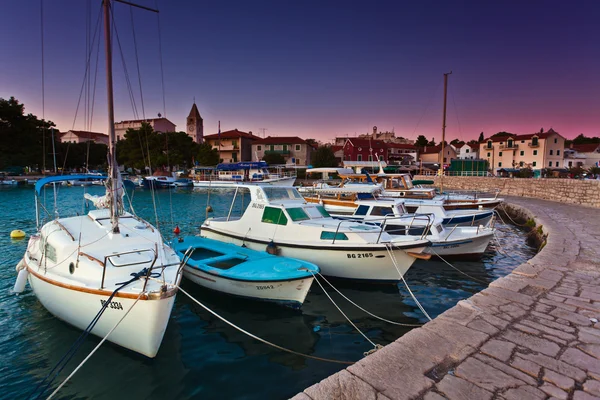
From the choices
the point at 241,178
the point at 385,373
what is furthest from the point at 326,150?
the point at 385,373

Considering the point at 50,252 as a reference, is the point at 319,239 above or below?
below

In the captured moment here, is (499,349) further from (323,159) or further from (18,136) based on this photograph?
(18,136)

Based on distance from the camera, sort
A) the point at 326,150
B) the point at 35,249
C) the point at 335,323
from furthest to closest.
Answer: the point at 326,150 → the point at 35,249 → the point at 335,323

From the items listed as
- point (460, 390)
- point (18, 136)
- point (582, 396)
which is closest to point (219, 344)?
point (460, 390)

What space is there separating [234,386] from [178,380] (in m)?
1.02

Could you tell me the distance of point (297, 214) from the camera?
11.6 metres

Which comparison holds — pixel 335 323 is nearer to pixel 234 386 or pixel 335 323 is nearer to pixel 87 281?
pixel 234 386

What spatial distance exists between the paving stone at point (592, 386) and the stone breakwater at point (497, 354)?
0.4 inches

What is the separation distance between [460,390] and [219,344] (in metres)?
5.07

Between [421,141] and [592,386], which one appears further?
[421,141]

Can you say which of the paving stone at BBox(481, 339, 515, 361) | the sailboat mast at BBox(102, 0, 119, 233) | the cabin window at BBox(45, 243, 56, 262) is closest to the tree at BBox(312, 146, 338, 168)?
the sailboat mast at BBox(102, 0, 119, 233)

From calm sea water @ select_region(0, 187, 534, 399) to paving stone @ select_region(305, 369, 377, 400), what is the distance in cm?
224

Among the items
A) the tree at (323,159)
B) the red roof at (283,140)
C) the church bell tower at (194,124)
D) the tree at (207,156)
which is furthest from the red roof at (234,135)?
the tree at (323,159)

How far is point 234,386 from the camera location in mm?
5727
